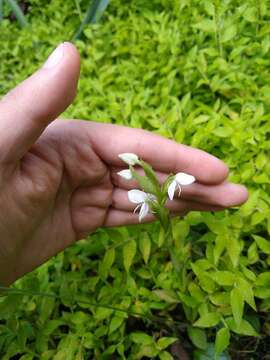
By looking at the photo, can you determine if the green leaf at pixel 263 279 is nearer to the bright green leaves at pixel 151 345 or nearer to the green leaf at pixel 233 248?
the green leaf at pixel 233 248

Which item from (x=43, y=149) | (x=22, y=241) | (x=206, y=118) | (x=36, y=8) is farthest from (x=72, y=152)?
(x=36, y=8)

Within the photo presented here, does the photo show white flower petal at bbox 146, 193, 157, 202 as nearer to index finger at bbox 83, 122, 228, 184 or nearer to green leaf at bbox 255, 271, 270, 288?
index finger at bbox 83, 122, 228, 184

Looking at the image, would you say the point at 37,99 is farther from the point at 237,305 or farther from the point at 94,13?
the point at 94,13

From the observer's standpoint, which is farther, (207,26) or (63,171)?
(207,26)

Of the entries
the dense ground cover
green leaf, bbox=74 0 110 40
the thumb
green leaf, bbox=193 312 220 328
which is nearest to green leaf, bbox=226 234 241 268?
the dense ground cover

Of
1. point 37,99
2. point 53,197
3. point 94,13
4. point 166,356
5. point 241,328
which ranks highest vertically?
point 37,99

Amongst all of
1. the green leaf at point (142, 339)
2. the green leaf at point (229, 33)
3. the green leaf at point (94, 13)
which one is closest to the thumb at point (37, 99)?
the green leaf at point (142, 339)

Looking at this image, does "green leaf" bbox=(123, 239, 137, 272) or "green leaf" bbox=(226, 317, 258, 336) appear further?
"green leaf" bbox=(123, 239, 137, 272)

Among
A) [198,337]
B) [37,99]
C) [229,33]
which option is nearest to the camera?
[37,99]

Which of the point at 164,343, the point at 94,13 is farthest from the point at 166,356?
the point at 94,13
